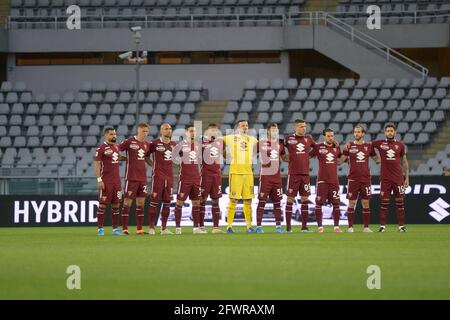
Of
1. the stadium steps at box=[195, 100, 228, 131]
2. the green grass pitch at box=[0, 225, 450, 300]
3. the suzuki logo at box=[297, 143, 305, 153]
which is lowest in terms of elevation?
the green grass pitch at box=[0, 225, 450, 300]

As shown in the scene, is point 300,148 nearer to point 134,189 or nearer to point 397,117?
point 134,189

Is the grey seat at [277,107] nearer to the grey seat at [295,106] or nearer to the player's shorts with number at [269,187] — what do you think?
the grey seat at [295,106]

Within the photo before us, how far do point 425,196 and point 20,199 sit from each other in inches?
376

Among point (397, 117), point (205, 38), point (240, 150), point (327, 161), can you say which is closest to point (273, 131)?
point (240, 150)

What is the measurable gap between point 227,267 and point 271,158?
865cm

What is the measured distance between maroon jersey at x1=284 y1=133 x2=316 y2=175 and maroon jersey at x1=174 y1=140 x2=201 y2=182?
182 centimetres

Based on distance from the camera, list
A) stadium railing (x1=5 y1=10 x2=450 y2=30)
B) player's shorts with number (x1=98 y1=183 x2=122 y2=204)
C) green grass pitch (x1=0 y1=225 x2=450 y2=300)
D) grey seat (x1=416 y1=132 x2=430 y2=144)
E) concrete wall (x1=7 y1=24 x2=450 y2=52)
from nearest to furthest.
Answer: green grass pitch (x1=0 y1=225 x2=450 y2=300)
player's shorts with number (x1=98 y1=183 x2=122 y2=204)
grey seat (x1=416 y1=132 x2=430 y2=144)
concrete wall (x1=7 y1=24 x2=450 y2=52)
stadium railing (x1=5 y1=10 x2=450 y2=30)

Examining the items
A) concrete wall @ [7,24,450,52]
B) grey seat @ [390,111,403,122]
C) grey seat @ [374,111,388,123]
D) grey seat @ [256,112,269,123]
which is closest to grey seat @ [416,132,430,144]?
grey seat @ [390,111,403,122]

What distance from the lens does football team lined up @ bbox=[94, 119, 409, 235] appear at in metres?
20.0

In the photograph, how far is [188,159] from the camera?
20.2 meters

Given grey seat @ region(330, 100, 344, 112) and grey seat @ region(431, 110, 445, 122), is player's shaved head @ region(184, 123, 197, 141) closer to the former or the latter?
grey seat @ region(330, 100, 344, 112)

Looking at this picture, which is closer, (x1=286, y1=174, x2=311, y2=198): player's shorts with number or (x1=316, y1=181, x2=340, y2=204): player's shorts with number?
(x1=286, y1=174, x2=311, y2=198): player's shorts with number
